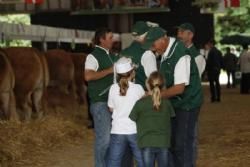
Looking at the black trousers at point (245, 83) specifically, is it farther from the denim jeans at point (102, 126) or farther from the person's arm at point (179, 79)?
the person's arm at point (179, 79)

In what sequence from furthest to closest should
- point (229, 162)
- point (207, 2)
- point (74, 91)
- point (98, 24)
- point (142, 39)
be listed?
point (98, 24), point (207, 2), point (74, 91), point (229, 162), point (142, 39)

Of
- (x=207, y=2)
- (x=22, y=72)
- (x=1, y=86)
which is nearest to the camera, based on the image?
(x=1, y=86)

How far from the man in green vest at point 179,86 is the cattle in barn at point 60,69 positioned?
25.6 ft

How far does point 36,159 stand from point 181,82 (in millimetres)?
3449

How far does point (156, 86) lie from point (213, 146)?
4312 millimetres

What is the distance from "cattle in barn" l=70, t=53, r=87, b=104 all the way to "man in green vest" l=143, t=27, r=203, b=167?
28.6 ft

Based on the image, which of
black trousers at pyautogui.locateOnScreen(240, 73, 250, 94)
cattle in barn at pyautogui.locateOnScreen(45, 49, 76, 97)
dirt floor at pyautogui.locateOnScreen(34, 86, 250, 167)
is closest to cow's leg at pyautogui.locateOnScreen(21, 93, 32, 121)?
dirt floor at pyautogui.locateOnScreen(34, 86, 250, 167)

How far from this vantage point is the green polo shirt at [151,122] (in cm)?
607

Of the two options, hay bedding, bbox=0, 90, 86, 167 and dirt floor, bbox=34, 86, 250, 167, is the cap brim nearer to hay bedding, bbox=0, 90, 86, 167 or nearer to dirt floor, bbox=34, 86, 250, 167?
dirt floor, bbox=34, 86, 250, 167

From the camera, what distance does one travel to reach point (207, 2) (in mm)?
21609

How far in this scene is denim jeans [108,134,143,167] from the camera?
638 cm

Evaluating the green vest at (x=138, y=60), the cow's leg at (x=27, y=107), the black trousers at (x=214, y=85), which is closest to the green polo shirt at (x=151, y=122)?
the green vest at (x=138, y=60)

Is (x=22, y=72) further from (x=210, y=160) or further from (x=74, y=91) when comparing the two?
(x=210, y=160)

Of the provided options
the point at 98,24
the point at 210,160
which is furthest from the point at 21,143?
the point at 98,24
